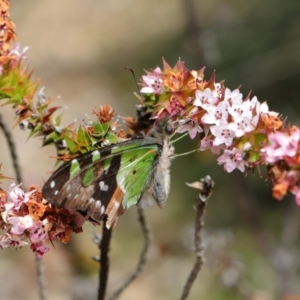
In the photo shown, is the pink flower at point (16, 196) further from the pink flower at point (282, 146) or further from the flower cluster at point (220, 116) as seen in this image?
the pink flower at point (282, 146)

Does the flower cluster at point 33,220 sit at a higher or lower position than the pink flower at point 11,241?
higher

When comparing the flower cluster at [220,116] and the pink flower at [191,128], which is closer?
the flower cluster at [220,116]

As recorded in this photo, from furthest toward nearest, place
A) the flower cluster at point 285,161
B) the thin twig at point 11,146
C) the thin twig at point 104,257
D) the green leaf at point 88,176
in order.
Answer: the thin twig at point 11,146 → the thin twig at point 104,257 → the green leaf at point 88,176 → the flower cluster at point 285,161

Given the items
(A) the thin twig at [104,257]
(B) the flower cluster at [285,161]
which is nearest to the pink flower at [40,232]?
(A) the thin twig at [104,257]

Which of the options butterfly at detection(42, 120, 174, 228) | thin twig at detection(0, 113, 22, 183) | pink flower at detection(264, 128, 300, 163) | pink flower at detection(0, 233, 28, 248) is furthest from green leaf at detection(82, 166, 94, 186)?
thin twig at detection(0, 113, 22, 183)

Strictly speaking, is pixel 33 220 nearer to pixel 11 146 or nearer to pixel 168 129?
pixel 168 129

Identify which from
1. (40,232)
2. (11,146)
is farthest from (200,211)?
(11,146)

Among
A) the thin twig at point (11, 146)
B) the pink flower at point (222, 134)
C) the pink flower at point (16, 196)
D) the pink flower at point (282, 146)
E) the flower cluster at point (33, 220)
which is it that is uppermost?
the thin twig at point (11, 146)

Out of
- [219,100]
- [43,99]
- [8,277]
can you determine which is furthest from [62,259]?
[219,100]
